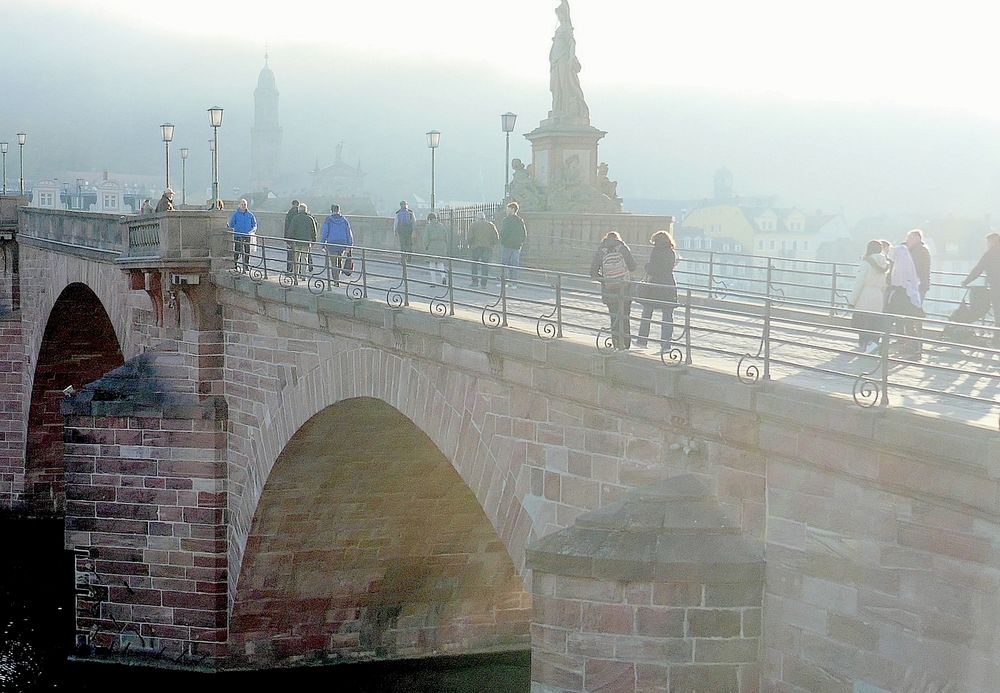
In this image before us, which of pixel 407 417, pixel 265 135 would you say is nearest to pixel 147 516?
pixel 407 417

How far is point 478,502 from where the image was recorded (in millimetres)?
17297

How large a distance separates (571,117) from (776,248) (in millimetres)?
83593

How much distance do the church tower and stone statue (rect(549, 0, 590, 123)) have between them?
154 metres

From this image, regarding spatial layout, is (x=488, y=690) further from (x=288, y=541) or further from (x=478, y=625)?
(x=288, y=541)

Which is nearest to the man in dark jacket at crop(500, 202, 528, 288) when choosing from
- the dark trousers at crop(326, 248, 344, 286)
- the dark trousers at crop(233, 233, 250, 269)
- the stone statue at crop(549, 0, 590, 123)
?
the dark trousers at crop(326, 248, 344, 286)

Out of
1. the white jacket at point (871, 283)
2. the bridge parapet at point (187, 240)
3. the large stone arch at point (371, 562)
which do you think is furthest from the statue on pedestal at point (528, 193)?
the white jacket at point (871, 283)

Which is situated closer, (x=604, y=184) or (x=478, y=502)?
(x=478, y=502)

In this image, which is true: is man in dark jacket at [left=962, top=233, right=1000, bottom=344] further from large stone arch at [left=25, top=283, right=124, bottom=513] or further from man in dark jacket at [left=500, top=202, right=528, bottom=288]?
large stone arch at [left=25, top=283, right=124, bottom=513]

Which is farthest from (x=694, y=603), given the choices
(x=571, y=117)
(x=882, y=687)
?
(x=571, y=117)

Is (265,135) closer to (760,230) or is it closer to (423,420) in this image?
(760,230)

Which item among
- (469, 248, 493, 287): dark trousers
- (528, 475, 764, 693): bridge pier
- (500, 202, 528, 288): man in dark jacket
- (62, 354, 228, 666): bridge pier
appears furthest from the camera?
(469, 248, 493, 287): dark trousers

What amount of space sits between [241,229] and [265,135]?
173 metres

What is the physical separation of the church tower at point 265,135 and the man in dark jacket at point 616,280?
550 ft

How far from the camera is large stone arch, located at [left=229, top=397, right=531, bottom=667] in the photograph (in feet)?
58.3
